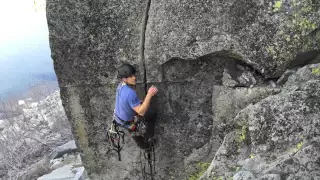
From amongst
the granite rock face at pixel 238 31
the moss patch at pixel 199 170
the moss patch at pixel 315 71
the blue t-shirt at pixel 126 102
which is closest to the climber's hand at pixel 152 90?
the blue t-shirt at pixel 126 102

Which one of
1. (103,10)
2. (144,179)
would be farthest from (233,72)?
(144,179)

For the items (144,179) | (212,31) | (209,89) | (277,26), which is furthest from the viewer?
(144,179)

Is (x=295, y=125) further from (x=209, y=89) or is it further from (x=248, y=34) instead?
(x=209, y=89)

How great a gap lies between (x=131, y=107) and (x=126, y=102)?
0.08 meters

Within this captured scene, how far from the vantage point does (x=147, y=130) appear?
3.74 meters

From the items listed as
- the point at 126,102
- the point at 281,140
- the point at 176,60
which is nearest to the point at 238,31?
the point at 176,60

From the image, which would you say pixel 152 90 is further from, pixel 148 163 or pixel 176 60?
pixel 148 163

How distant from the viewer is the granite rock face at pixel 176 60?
291 centimetres

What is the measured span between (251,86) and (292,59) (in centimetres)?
43

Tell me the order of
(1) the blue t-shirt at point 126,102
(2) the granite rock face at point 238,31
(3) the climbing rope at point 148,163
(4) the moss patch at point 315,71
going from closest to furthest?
(4) the moss patch at point 315,71
(2) the granite rock face at point 238,31
(1) the blue t-shirt at point 126,102
(3) the climbing rope at point 148,163

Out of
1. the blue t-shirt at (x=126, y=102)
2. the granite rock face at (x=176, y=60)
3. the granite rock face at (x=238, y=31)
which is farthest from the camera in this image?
the blue t-shirt at (x=126, y=102)

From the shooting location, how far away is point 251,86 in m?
3.14

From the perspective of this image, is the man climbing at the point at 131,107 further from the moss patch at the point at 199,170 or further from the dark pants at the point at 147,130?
the moss patch at the point at 199,170

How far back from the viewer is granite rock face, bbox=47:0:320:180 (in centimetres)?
291
